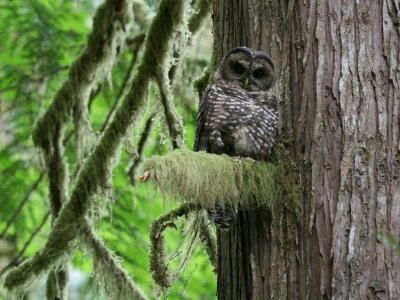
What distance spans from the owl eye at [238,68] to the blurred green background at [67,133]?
1.91m

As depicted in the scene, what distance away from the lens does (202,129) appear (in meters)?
3.38

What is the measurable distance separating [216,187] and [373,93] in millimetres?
661

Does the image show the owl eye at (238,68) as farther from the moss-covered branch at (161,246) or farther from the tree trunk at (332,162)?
the moss-covered branch at (161,246)

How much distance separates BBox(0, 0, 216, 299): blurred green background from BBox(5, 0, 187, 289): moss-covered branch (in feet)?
A: 3.25

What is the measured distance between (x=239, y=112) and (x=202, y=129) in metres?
0.18

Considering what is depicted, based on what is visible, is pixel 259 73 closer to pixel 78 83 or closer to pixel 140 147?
pixel 140 147

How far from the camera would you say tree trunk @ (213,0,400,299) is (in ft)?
8.82

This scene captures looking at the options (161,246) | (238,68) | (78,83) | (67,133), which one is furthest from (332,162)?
(67,133)

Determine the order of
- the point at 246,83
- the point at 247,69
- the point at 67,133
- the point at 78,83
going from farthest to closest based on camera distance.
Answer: the point at 67,133, the point at 78,83, the point at 246,83, the point at 247,69

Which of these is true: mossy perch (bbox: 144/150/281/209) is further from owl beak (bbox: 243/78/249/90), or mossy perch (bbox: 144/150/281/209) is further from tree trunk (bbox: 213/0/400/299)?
owl beak (bbox: 243/78/249/90)

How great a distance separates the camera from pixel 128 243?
5441 mm

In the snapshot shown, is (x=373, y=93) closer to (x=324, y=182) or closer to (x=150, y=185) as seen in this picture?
(x=324, y=182)

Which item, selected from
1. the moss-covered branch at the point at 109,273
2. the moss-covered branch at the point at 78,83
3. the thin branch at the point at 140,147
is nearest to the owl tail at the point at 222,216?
the moss-covered branch at the point at 109,273

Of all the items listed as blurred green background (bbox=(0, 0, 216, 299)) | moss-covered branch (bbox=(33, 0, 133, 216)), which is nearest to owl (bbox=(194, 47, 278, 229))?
moss-covered branch (bbox=(33, 0, 133, 216))
